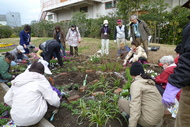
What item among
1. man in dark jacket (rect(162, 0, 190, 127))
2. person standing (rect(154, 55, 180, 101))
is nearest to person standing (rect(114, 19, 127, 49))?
A: person standing (rect(154, 55, 180, 101))

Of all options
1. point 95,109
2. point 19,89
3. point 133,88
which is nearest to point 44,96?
point 19,89

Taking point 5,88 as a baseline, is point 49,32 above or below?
above

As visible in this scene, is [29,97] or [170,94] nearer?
[170,94]

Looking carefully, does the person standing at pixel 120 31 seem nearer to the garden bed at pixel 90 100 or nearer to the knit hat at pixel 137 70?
the garden bed at pixel 90 100

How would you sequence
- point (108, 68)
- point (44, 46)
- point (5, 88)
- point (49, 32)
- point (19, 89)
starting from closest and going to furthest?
point (19, 89), point (5, 88), point (108, 68), point (44, 46), point (49, 32)

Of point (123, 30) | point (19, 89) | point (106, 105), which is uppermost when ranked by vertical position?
point (123, 30)

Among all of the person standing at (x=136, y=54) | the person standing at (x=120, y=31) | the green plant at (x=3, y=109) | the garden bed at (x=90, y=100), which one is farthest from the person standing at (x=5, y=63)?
the person standing at (x=120, y=31)

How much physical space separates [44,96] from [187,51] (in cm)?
204

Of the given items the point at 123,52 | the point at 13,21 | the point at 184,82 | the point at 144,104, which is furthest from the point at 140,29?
the point at 13,21

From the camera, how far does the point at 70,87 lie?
11.3 feet

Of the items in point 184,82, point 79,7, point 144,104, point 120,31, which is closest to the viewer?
point 184,82

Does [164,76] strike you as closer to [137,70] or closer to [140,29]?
[137,70]

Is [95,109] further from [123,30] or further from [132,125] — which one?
[123,30]

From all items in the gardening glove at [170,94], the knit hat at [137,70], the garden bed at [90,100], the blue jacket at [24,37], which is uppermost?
the blue jacket at [24,37]
